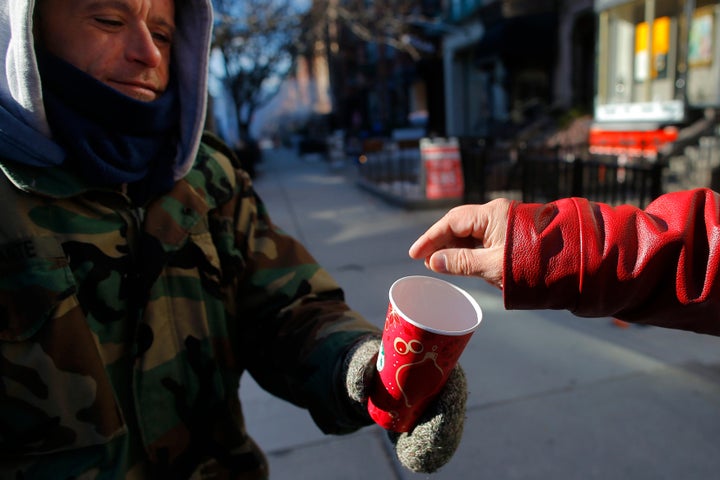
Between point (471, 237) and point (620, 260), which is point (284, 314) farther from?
point (620, 260)

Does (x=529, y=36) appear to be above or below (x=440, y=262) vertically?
above

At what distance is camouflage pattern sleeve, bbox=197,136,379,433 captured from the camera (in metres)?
1.55

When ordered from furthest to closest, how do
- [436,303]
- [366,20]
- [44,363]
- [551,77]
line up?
[551,77] < [366,20] < [436,303] < [44,363]

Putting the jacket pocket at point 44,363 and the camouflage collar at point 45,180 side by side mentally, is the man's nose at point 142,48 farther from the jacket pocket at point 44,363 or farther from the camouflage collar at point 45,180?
the jacket pocket at point 44,363

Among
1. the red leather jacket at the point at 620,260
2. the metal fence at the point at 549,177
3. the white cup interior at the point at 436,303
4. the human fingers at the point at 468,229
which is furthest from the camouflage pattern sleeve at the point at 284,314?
the metal fence at the point at 549,177

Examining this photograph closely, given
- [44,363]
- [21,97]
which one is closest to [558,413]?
[44,363]

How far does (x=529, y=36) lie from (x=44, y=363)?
58.2 feet

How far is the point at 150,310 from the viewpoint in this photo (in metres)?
1.43

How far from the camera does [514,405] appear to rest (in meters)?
3.17

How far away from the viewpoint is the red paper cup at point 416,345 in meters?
1.16

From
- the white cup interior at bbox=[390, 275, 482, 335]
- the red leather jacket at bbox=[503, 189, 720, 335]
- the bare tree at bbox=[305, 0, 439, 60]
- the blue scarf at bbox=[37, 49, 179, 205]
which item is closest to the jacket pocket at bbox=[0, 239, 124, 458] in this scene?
the blue scarf at bbox=[37, 49, 179, 205]

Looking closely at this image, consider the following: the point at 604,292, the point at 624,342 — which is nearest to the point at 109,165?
the point at 604,292

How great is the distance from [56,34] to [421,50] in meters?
24.8

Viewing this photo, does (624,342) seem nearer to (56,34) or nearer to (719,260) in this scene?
(719,260)
